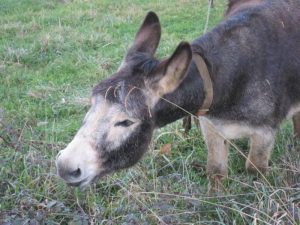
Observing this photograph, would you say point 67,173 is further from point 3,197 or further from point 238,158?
point 238,158

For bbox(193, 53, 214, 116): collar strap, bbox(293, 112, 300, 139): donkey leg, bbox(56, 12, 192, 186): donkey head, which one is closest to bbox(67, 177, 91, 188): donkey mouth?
bbox(56, 12, 192, 186): donkey head

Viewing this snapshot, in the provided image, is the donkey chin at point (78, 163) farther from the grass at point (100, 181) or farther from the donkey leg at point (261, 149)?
the donkey leg at point (261, 149)

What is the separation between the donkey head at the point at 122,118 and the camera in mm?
3266

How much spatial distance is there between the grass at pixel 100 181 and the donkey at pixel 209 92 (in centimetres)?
26

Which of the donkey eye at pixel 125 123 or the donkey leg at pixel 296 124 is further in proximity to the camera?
the donkey leg at pixel 296 124

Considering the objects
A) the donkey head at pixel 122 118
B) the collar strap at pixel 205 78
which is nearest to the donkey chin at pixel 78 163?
the donkey head at pixel 122 118

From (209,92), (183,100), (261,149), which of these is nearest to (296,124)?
(261,149)

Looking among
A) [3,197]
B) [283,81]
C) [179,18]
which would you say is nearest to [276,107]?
[283,81]

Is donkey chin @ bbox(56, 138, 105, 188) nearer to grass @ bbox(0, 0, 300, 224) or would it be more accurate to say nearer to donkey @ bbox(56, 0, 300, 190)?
donkey @ bbox(56, 0, 300, 190)

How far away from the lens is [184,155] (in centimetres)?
489

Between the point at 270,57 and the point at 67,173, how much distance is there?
1.84 meters

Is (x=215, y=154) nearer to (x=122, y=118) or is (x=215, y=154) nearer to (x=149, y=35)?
(x=149, y=35)

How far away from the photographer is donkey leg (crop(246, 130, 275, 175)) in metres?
4.24

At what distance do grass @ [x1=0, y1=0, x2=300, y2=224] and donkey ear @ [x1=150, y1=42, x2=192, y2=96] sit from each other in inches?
27.8
